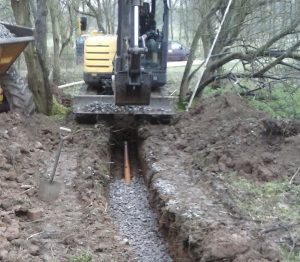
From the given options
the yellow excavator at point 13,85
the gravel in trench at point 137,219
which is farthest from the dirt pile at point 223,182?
the yellow excavator at point 13,85

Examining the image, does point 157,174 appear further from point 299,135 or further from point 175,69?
point 175,69

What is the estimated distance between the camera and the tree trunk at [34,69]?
998cm

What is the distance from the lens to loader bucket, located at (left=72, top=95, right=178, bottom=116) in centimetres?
990

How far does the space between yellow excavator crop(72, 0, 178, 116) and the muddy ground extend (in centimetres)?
46

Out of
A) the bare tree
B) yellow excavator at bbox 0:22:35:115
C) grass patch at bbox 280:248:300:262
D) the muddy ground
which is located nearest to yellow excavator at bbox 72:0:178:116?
the muddy ground

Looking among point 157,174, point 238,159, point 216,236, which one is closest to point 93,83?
point 157,174

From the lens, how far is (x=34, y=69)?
33.1ft

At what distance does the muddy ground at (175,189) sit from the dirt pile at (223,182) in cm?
1

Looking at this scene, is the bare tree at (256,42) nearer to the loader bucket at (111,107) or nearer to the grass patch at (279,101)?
the grass patch at (279,101)

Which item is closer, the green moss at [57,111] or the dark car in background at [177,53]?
the green moss at [57,111]

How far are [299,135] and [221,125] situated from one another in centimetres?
183

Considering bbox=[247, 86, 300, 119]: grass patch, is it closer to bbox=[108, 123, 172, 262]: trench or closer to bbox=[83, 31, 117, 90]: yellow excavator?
bbox=[108, 123, 172, 262]: trench

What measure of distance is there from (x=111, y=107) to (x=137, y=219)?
11.2 feet

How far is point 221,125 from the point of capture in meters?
9.06
